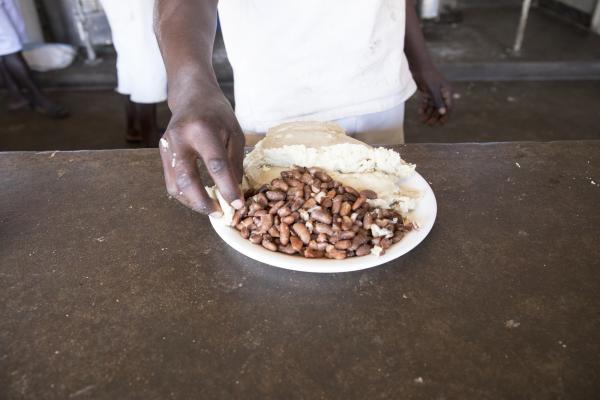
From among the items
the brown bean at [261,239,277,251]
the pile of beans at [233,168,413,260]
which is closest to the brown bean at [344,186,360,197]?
the pile of beans at [233,168,413,260]

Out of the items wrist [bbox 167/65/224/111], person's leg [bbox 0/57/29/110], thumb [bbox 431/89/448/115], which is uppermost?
wrist [bbox 167/65/224/111]

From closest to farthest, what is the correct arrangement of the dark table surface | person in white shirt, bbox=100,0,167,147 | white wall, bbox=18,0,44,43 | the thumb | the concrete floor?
the dark table surface < the thumb < person in white shirt, bbox=100,0,167,147 < the concrete floor < white wall, bbox=18,0,44,43

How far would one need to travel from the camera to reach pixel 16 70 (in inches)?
144

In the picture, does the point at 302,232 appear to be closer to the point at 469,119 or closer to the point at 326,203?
the point at 326,203

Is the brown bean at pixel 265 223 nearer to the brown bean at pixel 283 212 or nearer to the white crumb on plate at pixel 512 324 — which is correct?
the brown bean at pixel 283 212

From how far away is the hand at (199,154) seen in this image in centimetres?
89

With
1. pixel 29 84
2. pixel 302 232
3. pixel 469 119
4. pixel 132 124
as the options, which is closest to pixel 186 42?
pixel 302 232

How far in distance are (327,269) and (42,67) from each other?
4.26 metres

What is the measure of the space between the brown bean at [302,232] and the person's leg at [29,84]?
137 inches

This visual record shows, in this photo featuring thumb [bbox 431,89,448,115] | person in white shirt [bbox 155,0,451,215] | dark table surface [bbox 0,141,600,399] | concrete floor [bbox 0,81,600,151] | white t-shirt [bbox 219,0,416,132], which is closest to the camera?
dark table surface [bbox 0,141,600,399]

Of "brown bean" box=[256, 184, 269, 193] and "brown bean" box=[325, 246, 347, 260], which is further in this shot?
"brown bean" box=[256, 184, 269, 193]

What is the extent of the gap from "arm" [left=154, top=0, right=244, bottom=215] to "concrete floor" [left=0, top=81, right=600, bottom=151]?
2565 mm

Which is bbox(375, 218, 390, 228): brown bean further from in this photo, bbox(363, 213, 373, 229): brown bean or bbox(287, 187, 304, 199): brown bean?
bbox(287, 187, 304, 199): brown bean

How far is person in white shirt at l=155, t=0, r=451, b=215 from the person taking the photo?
1112 millimetres
